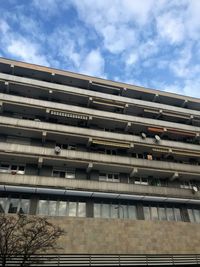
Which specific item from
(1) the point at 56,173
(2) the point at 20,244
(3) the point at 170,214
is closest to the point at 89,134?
(1) the point at 56,173

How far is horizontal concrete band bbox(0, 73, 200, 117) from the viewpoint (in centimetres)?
2928

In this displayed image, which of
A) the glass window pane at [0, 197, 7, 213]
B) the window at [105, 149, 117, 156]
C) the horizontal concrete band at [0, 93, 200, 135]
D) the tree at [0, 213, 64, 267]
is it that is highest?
the horizontal concrete band at [0, 93, 200, 135]

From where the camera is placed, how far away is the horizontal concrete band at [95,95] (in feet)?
96.1

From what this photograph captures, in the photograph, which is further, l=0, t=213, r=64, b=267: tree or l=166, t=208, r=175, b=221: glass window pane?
l=166, t=208, r=175, b=221: glass window pane

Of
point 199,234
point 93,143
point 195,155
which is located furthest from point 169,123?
point 199,234

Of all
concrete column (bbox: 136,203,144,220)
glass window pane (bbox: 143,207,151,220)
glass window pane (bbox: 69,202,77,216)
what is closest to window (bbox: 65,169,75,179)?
glass window pane (bbox: 69,202,77,216)

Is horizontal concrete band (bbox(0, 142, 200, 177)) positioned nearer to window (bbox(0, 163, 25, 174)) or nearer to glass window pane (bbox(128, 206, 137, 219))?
window (bbox(0, 163, 25, 174))

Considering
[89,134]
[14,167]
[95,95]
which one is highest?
[95,95]

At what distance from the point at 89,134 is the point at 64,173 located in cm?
477

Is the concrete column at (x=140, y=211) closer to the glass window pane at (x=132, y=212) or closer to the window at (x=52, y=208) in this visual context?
the glass window pane at (x=132, y=212)

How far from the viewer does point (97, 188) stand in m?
23.5

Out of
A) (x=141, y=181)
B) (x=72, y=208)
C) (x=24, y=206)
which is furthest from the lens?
(x=141, y=181)

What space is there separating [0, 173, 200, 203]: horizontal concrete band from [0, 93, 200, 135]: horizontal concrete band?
8.07 metres

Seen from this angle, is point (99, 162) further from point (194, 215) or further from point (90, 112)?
point (194, 215)
